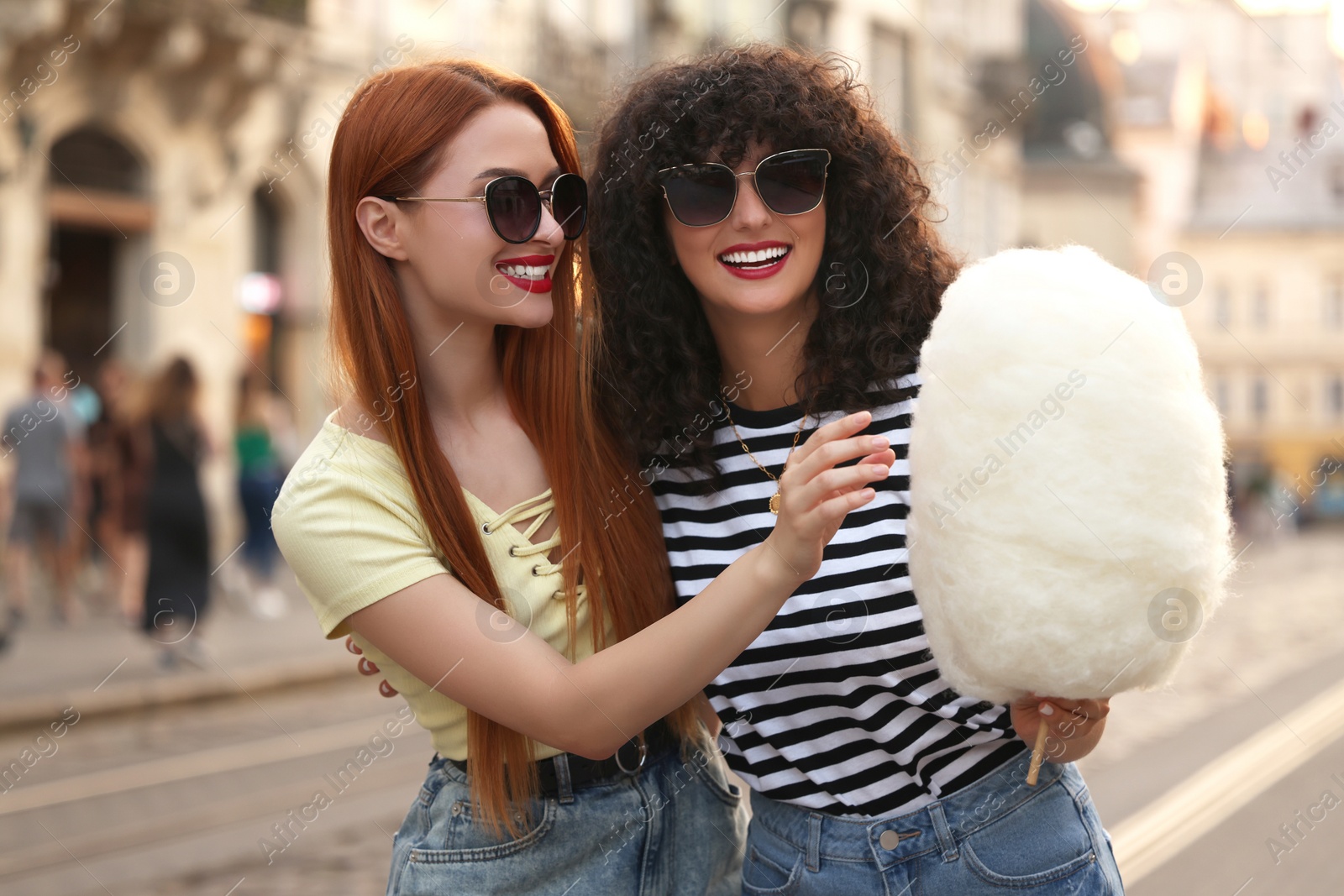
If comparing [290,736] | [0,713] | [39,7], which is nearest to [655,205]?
[290,736]

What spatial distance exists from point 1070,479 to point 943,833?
0.55m

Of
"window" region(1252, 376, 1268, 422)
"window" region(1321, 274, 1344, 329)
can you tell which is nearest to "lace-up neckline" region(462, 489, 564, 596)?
"window" region(1321, 274, 1344, 329)

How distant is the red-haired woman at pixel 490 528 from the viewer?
66.4 inches

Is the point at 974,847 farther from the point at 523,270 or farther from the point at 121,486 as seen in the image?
the point at 121,486

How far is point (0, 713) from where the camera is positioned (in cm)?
651

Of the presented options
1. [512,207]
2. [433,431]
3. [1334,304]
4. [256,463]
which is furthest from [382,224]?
[1334,304]

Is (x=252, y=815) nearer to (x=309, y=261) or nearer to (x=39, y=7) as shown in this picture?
(x=39, y=7)

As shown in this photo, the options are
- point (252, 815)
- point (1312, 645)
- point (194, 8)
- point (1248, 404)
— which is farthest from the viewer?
point (1248, 404)

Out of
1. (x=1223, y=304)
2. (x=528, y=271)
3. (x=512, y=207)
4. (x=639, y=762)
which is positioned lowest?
(x=1223, y=304)

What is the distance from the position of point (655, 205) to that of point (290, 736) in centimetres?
540

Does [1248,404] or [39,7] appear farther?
[1248,404]

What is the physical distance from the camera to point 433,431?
1.83m

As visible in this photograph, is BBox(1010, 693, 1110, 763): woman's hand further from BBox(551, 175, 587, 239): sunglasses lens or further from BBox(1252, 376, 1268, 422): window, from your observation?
BBox(1252, 376, 1268, 422): window

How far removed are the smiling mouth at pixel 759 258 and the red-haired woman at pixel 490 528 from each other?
0.26 meters
